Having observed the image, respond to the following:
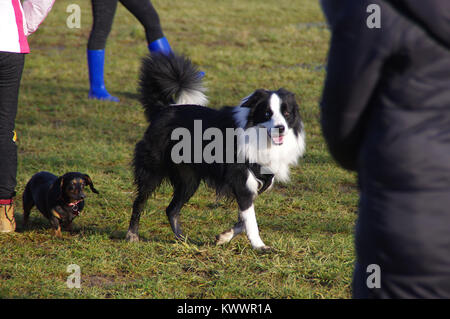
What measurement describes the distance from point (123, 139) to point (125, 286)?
3.38 meters

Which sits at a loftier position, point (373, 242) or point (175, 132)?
point (175, 132)

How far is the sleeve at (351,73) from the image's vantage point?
4.20 feet

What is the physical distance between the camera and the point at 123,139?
21.0 feet

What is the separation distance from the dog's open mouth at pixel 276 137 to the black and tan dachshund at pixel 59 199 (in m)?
1.46

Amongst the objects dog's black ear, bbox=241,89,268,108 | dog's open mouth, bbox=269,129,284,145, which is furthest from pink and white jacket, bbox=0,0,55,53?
dog's open mouth, bbox=269,129,284,145

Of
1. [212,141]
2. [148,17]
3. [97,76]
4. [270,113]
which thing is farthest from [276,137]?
[97,76]

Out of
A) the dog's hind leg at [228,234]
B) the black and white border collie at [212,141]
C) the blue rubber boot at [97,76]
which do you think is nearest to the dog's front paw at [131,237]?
the black and white border collie at [212,141]

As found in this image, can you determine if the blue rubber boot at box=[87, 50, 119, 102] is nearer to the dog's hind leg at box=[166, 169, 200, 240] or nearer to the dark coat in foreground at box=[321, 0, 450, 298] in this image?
the dog's hind leg at box=[166, 169, 200, 240]

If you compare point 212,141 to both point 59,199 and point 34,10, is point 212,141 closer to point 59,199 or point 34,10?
point 59,199

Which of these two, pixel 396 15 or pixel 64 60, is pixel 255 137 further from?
pixel 64 60

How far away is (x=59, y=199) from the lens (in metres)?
4.10
